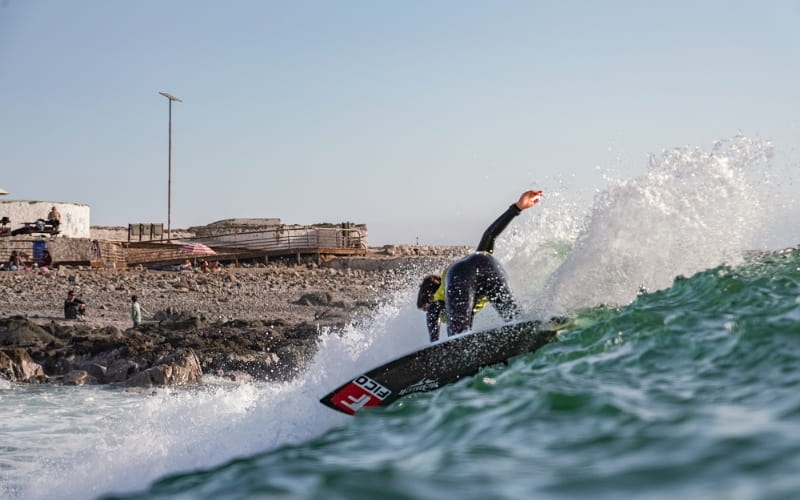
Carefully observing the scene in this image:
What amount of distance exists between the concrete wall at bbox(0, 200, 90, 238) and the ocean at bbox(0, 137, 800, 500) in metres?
31.9

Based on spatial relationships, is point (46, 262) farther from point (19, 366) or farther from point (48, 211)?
point (19, 366)

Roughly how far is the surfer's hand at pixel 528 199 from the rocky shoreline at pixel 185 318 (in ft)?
15.0

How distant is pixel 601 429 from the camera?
4.22m

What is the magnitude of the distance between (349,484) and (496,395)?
181 cm

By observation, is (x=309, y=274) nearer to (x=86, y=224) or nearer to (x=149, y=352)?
(x=149, y=352)

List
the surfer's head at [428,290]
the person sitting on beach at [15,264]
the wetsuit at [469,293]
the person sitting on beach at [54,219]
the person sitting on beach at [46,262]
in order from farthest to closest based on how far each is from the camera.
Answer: the person sitting on beach at [54,219] → the person sitting on beach at [46,262] → the person sitting on beach at [15,264] → the surfer's head at [428,290] → the wetsuit at [469,293]

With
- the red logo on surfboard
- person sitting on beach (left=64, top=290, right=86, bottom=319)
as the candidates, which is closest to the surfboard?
the red logo on surfboard

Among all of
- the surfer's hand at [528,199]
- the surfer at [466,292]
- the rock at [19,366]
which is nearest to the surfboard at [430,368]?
the surfer at [466,292]

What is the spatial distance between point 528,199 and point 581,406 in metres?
4.28

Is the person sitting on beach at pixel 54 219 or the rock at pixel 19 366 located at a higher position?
the person sitting on beach at pixel 54 219

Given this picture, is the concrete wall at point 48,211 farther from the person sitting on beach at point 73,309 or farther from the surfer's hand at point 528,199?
the surfer's hand at point 528,199

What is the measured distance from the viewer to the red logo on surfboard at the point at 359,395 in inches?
280

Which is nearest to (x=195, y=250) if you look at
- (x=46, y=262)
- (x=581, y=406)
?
(x=46, y=262)

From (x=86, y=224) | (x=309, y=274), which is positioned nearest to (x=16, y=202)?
(x=86, y=224)
